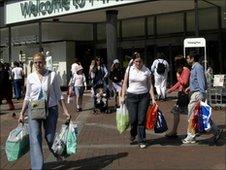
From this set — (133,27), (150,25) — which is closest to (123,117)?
(150,25)

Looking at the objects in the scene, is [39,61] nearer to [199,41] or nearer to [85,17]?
[199,41]

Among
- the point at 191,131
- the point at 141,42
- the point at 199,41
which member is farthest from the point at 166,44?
the point at 191,131

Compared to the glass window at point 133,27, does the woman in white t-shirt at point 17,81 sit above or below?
below

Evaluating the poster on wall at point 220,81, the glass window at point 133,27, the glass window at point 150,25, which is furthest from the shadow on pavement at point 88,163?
the glass window at point 133,27

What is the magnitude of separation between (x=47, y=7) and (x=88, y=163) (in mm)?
17271

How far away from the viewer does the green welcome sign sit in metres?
22.7

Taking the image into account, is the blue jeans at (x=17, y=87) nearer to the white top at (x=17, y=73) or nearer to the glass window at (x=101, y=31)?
the white top at (x=17, y=73)

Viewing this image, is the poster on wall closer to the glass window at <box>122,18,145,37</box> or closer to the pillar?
the pillar

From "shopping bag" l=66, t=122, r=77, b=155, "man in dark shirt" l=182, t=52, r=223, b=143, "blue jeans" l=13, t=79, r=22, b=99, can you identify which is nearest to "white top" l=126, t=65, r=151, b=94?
"man in dark shirt" l=182, t=52, r=223, b=143

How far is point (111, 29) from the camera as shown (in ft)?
76.4

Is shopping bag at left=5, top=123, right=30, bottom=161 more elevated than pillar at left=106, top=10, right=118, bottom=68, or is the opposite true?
pillar at left=106, top=10, right=118, bottom=68

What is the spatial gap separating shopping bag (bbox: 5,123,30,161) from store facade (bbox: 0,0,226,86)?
1364cm

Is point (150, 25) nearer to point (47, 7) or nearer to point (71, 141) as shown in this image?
point (47, 7)

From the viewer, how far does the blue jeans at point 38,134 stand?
788cm
